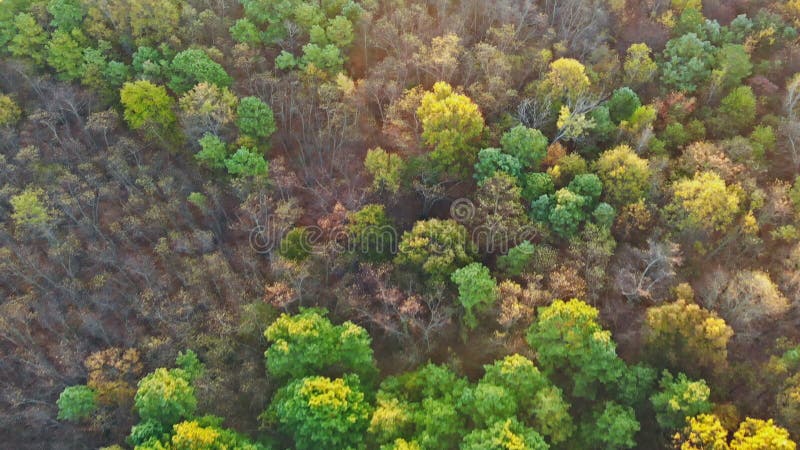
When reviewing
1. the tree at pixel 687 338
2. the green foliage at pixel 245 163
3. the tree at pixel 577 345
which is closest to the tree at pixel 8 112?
the green foliage at pixel 245 163

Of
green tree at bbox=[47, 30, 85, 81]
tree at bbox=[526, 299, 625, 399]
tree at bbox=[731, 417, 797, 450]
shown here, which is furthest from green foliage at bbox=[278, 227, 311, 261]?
tree at bbox=[731, 417, 797, 450]

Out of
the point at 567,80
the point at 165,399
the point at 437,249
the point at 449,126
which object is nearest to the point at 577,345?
the point at 437,249

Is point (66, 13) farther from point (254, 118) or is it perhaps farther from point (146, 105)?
point (254, 118)

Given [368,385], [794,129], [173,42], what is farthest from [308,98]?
[794,129]

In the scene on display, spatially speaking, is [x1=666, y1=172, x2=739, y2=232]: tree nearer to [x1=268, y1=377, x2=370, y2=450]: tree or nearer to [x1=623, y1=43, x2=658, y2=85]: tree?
[x1=623, y1=43, x2=658, y2=85]: tree

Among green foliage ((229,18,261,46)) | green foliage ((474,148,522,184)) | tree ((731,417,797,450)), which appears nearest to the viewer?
tree ((731,417,797,450))

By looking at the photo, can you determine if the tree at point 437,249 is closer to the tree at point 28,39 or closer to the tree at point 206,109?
the tree at point 206,109
